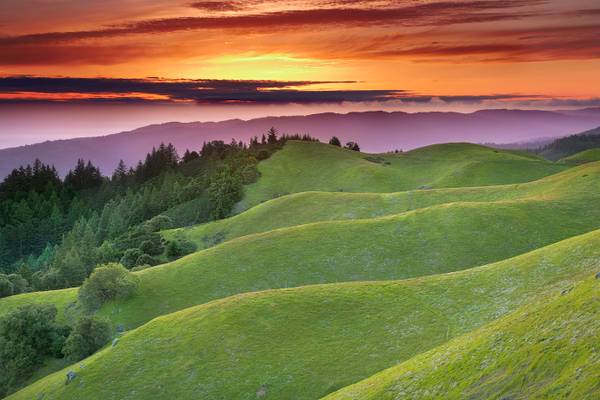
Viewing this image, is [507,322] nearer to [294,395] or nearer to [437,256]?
[294,395]

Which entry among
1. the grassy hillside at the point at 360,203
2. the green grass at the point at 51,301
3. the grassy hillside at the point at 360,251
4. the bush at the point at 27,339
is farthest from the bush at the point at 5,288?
the grassy hillside at the point at 360,203

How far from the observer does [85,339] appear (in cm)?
7219

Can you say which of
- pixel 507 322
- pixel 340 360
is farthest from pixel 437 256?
pixel 507 322

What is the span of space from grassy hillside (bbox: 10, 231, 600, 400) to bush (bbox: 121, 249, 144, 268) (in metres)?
62.2

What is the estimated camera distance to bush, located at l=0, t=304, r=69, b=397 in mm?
74875

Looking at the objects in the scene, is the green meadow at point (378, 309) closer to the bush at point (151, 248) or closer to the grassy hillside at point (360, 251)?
the grassy hillside at point (360, 251)

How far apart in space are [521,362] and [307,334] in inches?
1225

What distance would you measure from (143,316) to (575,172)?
99.2m

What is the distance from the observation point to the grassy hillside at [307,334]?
5169 cm

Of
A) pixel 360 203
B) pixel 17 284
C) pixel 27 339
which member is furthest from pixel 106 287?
pixel 360 203

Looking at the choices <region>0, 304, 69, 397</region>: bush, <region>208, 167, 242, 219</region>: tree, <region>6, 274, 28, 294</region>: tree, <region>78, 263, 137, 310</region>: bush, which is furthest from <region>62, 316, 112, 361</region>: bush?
<region>208, 167, 242, 219</region>: tree

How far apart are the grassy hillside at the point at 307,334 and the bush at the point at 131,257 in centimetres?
6219

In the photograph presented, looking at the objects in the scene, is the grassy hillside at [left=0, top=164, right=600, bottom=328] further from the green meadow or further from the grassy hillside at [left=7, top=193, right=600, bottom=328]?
the green meadow

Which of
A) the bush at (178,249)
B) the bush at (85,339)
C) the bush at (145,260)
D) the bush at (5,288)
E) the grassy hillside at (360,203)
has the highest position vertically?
the grassy hillside at (360,203)
